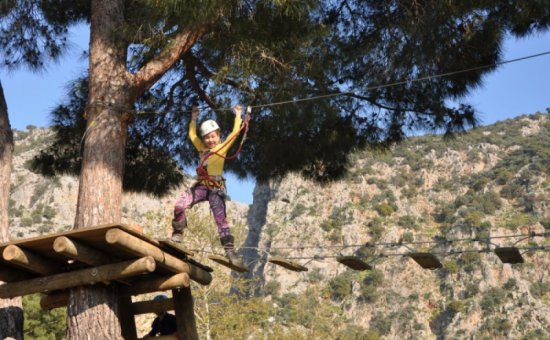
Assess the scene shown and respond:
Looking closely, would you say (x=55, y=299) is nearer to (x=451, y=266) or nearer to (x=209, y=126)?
(x=209, y=126)

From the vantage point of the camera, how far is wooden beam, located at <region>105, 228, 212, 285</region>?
5.67 metres

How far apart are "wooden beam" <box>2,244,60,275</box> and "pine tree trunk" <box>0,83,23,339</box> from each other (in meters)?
0.86

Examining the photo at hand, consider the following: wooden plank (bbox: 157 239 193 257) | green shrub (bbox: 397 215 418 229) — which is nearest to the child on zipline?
wooden plank (bbox: 157 239 193 257)

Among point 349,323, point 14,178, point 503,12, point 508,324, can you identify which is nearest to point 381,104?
point 503,12

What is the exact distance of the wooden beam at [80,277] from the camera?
6105mm

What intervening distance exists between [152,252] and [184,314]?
1.26 metres

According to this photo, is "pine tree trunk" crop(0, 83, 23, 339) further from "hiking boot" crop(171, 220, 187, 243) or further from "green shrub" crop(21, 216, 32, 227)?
"green shrub" crop(21, 216, 32, 227)

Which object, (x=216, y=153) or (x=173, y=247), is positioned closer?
(x=173, y=247)

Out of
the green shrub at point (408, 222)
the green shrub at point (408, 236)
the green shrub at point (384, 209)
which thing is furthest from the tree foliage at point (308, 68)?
the green shrub at point (384, 209)

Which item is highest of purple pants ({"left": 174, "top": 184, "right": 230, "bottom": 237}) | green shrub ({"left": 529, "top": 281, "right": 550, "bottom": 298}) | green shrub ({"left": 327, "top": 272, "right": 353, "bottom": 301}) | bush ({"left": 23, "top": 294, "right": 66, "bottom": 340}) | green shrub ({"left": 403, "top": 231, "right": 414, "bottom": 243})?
green shrub ({"left": 403, "top": 231, "right": 414, "bottom": 243})

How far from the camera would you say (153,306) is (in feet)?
24.2

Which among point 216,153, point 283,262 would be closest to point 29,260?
point 216,153

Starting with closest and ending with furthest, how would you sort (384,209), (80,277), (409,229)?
(80,277)
(409,229)
(384,209)

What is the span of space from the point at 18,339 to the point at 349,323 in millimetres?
56816
